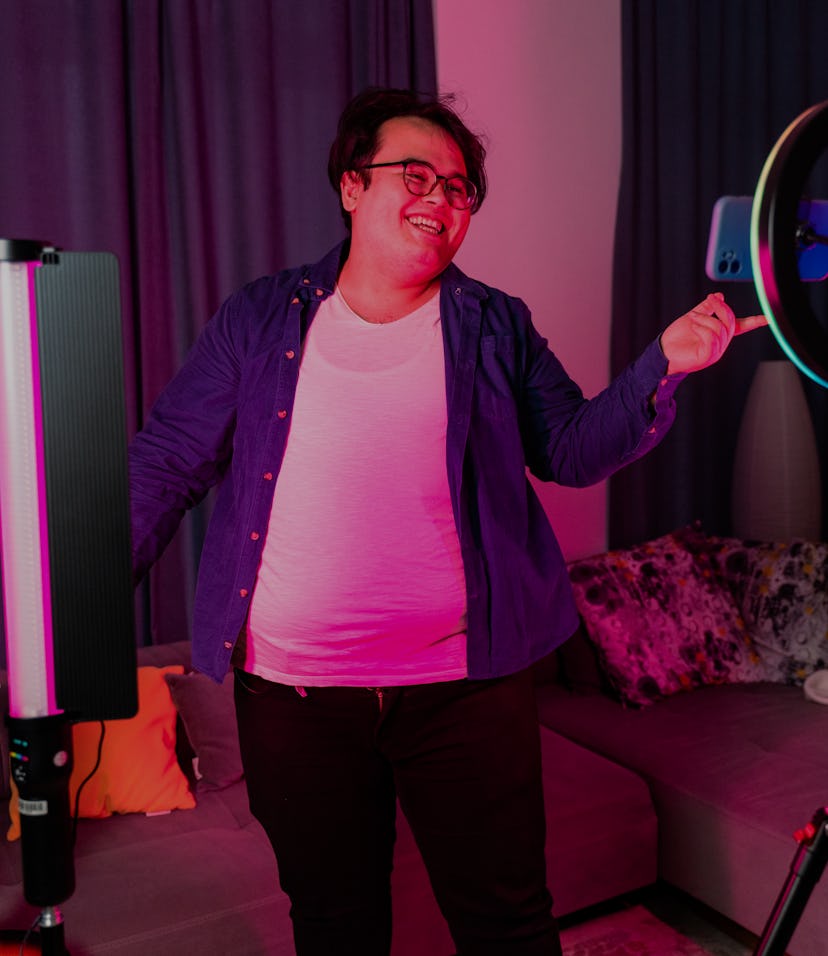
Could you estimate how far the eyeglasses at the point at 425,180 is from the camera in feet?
4.56

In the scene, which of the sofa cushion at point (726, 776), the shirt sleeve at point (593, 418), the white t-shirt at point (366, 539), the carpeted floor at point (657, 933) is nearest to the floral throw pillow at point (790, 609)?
the sofa cushion at point (726, 776)

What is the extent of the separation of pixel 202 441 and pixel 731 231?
2.43 ft

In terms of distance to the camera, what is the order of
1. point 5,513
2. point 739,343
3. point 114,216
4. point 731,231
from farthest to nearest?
point 739,343, point 114,216, point 731,231, point 5,513

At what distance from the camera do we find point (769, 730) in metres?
2.44

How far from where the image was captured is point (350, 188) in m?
1.46

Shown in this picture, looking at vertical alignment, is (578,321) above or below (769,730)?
above

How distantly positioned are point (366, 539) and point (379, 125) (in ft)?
1.94

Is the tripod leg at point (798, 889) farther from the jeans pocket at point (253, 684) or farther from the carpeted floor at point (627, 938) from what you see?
the carpeted floor at point (627, 938)

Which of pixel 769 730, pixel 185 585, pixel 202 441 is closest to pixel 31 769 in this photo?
pixel 202 441

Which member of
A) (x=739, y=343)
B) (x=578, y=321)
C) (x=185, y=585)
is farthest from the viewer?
(x=739, y=343)

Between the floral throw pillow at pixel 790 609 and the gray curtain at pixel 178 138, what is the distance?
60.6 inches

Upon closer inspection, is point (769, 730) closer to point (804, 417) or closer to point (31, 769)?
point (804, 417)

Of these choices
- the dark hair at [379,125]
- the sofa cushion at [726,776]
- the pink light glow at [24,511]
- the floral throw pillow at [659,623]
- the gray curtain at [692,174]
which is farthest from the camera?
the gray curtain at [692,174]

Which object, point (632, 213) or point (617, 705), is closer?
point (617, 705)
